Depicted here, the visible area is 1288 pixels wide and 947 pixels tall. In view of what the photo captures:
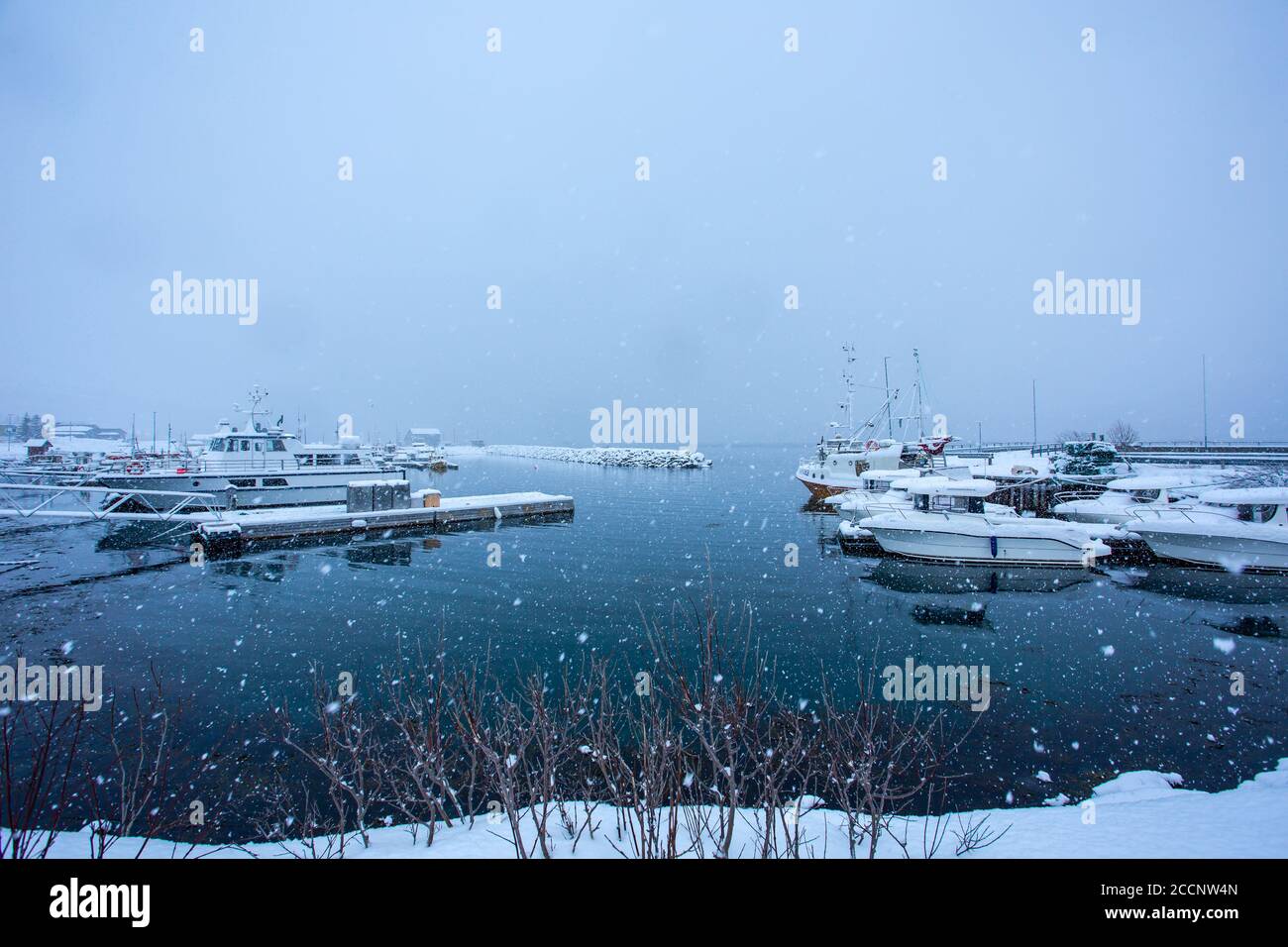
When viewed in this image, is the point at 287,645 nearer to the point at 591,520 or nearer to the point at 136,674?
the point at 136,674

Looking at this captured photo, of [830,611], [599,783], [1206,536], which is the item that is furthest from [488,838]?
[1206,536]

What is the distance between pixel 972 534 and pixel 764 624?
1110 cm

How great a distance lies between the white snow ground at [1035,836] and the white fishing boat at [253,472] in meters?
29.0

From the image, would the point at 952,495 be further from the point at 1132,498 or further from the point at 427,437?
the point at 427,437

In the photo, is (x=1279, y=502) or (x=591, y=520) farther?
(x=591, y=520)

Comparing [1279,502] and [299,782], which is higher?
[1279,502]

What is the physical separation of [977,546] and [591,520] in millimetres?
18962

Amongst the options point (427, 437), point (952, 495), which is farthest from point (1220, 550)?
point (427, 437)

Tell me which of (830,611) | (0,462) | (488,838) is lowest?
(830,611)

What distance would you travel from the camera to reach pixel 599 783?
666cm

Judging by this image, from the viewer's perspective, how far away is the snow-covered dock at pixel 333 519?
2005cm

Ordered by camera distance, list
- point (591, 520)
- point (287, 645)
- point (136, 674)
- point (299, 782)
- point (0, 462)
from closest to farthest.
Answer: point (299, 782)
point (136, 674)
point (287, 645)
point (591, 520)
point (0, 462)

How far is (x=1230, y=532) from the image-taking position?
17688mm

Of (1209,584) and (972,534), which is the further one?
(972,534)
